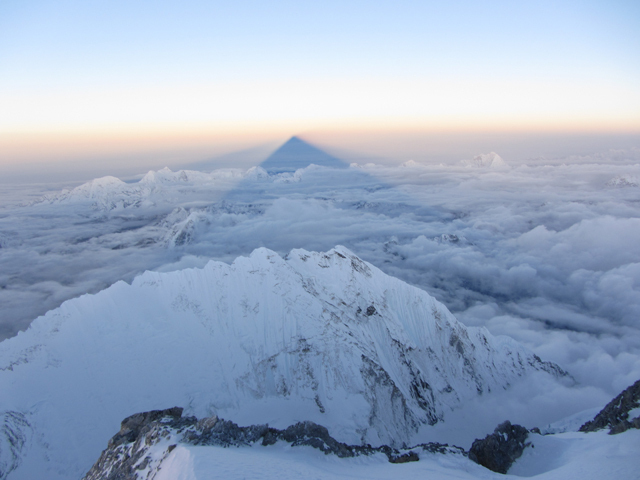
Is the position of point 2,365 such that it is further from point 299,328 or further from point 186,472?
point 186,472

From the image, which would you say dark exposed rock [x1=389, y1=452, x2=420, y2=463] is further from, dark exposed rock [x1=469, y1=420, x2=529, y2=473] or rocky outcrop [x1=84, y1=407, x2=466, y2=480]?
dark exposed rock [x1=469, y1=420, x2=529, y2=473]

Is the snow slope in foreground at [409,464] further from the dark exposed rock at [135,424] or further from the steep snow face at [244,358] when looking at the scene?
the steep snow face at [244,358]

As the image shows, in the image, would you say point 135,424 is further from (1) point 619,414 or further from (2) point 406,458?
(1) point 619,414

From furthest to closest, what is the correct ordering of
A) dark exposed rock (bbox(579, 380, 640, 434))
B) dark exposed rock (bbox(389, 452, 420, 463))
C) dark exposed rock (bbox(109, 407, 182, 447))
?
dark exposed rock (bbox(389, 452, 420, 463)), dark exposed rock (bbox(109, 407, 182, 447)), dark exposed rock (bbox(579, 380, 640, 434))

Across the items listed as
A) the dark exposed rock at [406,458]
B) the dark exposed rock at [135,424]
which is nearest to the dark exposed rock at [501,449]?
the dark exposed rock at [406,458]

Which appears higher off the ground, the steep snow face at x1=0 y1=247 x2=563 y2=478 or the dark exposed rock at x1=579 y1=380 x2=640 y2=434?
the dark exposed rock at x1=579 y1=380 x2=640 y2=434

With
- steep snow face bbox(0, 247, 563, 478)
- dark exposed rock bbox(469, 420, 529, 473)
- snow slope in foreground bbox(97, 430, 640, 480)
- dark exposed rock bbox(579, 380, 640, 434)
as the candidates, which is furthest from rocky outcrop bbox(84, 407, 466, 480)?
steep snow face bbox(0, 247, 563, 478)

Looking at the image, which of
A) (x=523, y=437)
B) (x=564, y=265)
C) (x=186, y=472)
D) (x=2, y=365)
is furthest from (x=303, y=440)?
(x=564, y=265)
